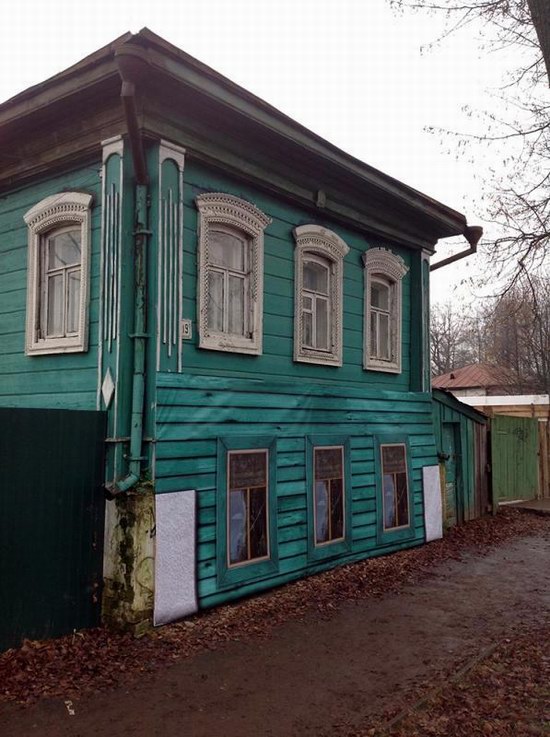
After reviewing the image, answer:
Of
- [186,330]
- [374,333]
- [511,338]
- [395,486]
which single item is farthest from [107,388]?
[511,338]

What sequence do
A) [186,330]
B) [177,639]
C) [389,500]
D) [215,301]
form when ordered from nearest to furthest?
[177,639] → [186,330] → [215,301] → [389,500]

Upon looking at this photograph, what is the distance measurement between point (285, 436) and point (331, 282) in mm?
2504

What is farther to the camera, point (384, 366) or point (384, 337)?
point (384, 337)

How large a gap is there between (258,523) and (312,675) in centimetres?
230

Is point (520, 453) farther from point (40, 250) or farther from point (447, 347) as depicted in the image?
point (447, 347)

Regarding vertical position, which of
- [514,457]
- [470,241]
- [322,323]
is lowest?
[514,457]

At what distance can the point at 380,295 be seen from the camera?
34.5ft

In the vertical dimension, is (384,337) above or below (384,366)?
above

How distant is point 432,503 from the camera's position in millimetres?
10828

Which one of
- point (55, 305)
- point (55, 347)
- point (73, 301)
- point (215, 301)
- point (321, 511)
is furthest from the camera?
point (321, 511)

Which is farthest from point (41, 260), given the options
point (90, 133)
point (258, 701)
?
point (258, 701)

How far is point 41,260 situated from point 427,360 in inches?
257

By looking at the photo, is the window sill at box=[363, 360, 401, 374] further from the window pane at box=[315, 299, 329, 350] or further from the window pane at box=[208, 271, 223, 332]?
the window pane at box=[208, 271, 223, 332]

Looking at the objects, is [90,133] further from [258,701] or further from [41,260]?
[258,701]
